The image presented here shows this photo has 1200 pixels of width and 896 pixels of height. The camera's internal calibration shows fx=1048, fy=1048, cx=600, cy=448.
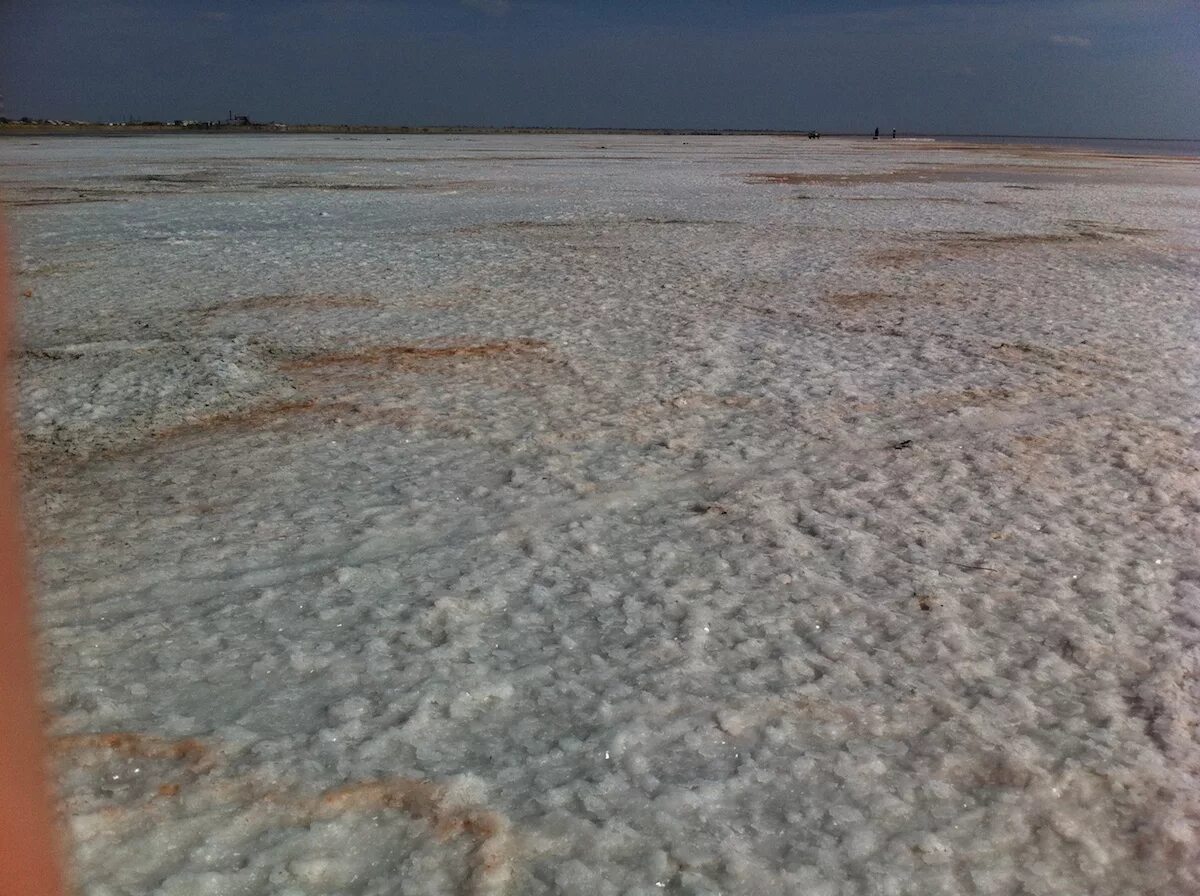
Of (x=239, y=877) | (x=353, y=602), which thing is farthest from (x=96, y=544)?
(x=239, y=877)

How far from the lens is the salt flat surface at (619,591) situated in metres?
0.85

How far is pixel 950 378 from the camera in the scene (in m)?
2.15

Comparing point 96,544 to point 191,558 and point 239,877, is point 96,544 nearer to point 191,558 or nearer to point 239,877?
point 191,558

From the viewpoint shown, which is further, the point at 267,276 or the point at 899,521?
the point at 267,276

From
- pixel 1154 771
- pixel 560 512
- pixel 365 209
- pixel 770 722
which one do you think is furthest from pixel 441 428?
pixel 365 209

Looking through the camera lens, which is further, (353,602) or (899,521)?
(899,521)

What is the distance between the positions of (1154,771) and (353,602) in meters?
0.84

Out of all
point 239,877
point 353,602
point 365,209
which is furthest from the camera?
point 365,209

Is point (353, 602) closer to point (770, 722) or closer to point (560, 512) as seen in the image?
point (560, 512)

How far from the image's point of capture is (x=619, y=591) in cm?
126

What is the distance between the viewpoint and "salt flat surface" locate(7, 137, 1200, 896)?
0.85 metres

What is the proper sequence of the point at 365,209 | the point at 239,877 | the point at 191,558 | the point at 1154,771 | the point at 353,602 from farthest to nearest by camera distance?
the point at 365,209, the point at 191,558, the point at 353,602, the point at 1154,771, the point at 239,877

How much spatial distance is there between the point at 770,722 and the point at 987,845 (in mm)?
227

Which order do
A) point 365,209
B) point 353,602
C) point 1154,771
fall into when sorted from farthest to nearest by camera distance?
point 365,209
point 353,602
point 1154,771
